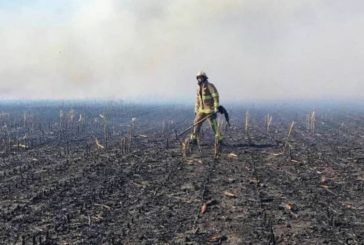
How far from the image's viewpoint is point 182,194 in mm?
9961

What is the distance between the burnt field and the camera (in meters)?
7.51

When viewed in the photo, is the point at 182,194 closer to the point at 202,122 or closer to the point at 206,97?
the point at 202,122

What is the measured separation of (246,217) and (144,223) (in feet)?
4.99

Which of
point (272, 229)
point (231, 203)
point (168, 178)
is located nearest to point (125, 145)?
point (168, 178)

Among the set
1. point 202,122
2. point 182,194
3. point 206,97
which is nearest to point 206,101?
point 206,97

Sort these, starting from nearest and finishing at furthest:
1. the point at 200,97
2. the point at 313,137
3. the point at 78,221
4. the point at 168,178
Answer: the point at 78,221 → the point at 168,178 → the point at 200,97 → the point at 313,137

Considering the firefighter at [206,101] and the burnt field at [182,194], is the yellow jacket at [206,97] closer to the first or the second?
the firefighter at [206,101]

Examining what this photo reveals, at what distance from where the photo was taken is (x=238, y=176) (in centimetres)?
1179

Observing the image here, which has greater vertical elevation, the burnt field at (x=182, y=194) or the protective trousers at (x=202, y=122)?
the protective trousers at (x=202, y=122)

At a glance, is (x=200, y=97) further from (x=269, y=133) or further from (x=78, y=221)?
(x=78, y=221)

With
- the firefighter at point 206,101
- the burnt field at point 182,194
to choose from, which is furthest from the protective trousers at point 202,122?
the burnt field at point 182,194

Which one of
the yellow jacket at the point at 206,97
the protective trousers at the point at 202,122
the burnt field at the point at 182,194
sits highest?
the yellow jacket at the point at 206,97

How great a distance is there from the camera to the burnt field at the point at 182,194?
7512mm

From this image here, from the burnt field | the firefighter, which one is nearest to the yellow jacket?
the firefighter
